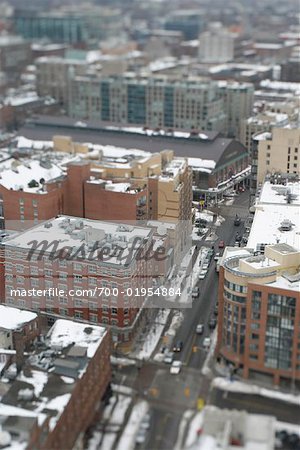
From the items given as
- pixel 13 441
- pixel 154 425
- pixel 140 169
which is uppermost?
pixel 140 169

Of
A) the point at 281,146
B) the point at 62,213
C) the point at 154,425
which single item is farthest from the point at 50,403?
the point at 281,146

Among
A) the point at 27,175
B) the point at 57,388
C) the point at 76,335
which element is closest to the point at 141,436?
the point at 57,388

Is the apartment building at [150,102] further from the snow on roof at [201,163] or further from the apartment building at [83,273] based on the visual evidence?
the apartment building at [83,273]

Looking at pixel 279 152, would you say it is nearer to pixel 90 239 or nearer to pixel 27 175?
pixel 27 175

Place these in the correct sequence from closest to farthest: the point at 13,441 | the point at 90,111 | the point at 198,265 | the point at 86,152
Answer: the point at 13,441
the point at 198,265
the point at 86,152
the point at 90,111

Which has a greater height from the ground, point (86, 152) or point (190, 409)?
point (86, 152)

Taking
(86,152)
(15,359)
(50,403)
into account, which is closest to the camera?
(50,403)

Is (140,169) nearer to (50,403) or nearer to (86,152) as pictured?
(86,152)
